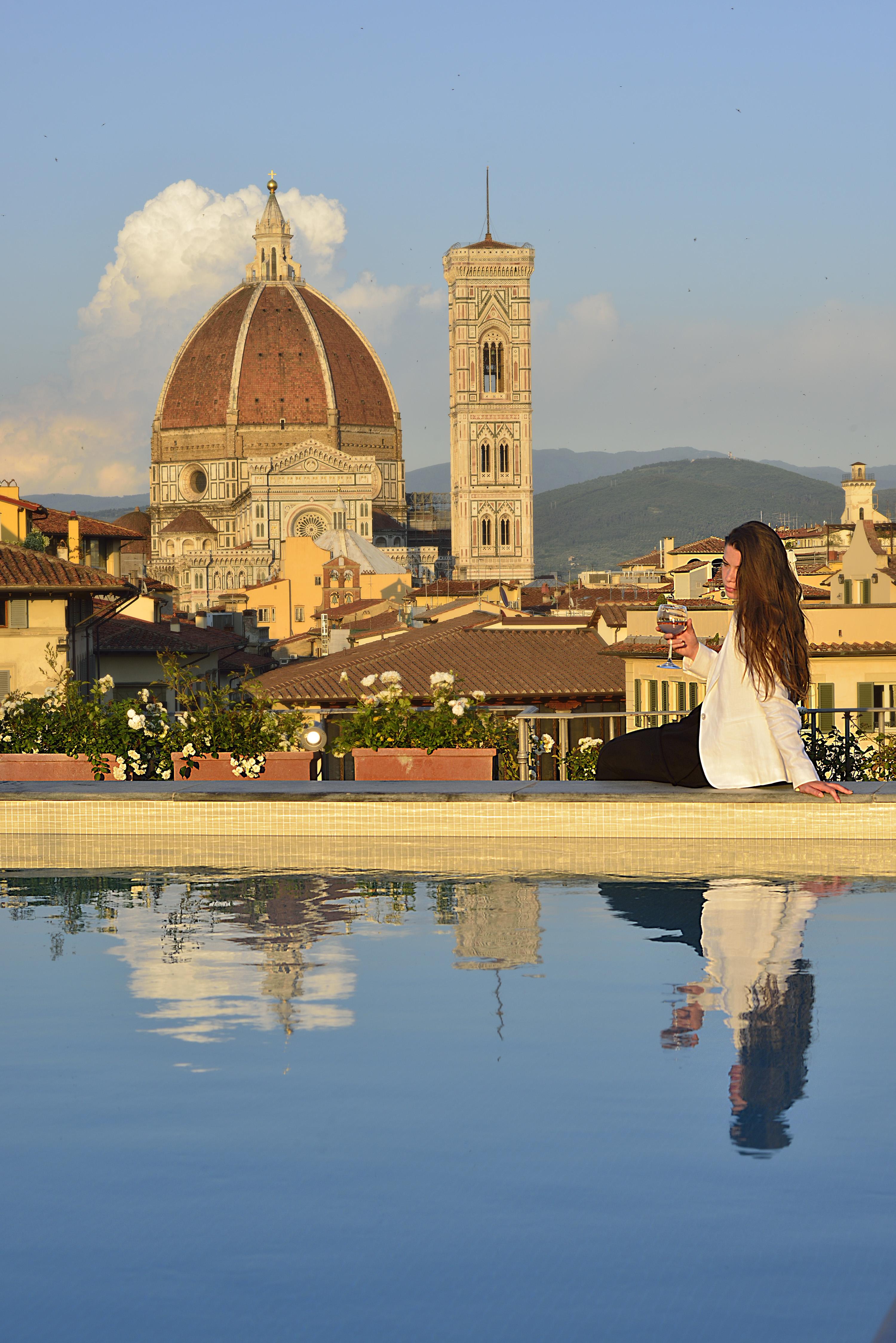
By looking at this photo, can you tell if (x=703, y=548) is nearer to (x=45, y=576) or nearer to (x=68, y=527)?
(x=68, y=527)

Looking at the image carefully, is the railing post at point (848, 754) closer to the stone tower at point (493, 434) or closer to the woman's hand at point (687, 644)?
the woman's hand at point (687, 644)

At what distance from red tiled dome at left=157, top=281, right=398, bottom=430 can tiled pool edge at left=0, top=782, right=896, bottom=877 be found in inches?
5641

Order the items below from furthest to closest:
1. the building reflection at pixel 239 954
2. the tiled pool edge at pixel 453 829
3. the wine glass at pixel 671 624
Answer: the tiled pool edge at pixel 453 829 < the wine glass at pixel 671 624 < the building reflection at pixel 239 954

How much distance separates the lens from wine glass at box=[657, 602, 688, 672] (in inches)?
280

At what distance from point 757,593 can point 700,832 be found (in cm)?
139

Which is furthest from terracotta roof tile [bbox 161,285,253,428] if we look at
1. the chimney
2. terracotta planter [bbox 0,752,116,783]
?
terracotta planter [bbox 0,752,116,783]

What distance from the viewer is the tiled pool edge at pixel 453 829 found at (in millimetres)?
7648

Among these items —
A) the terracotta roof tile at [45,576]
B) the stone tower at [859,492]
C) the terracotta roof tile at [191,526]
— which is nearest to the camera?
the terracotta roof tile at [45,576]

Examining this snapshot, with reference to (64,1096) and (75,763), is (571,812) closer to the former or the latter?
(75,763)

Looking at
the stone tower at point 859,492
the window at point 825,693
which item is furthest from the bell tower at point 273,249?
the window at point 825,693

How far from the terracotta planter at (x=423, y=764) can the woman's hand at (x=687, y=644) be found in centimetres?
209

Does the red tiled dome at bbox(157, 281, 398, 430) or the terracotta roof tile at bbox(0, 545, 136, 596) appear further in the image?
the red tiled dome at bbox(157, 281, 398, 430)

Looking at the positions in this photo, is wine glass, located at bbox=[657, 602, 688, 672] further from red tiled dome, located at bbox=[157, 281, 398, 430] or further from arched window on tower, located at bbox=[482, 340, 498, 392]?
red tiled dome, located at bbox=[157, 281, 398, 430]

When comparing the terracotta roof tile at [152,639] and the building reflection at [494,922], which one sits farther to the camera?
the terracotta roof tile at [152,639]
